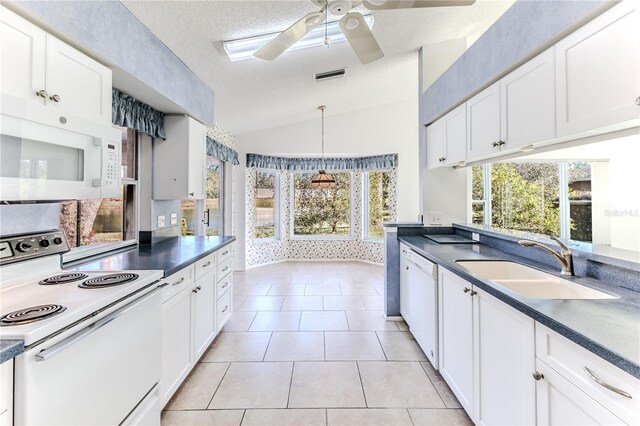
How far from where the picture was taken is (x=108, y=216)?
2.43 metres

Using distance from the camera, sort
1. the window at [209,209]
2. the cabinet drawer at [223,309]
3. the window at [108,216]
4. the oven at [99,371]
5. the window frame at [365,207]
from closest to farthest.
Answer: the oven at [99,371] < the window at [108,216] < the cabinet drawer at [223,309] < the window at [209,209] < the window frame at [365,207]

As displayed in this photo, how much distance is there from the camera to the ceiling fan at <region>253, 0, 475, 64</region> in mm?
1635

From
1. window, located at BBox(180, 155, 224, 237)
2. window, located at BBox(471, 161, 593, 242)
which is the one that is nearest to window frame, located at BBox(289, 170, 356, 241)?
window, located at BBox(180, 155, 224, 237)

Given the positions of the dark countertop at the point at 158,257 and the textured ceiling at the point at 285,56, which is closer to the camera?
the dark countertop at the point at 158,257

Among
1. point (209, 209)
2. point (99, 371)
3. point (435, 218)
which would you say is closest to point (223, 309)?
point (99, 371)

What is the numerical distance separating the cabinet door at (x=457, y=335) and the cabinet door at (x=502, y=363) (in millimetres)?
70

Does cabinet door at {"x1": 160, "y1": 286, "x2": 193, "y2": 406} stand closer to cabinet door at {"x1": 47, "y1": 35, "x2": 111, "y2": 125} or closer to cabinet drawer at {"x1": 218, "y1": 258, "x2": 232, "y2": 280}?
cabinet drawer at {"x1": 218, "y1": 258, "x2": 232, "y2": 280}

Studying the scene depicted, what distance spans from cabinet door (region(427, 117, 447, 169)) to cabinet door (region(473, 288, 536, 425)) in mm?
1857

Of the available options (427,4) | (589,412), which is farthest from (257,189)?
(589,412)

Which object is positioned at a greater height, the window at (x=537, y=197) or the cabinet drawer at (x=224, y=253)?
the window at (x=537, y=197)

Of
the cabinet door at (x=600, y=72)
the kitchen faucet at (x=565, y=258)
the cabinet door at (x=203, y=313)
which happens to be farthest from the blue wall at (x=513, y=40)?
the cabinet door at (x=203, y=313)

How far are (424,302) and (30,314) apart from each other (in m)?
2.34

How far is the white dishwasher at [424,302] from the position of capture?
2.13 metres

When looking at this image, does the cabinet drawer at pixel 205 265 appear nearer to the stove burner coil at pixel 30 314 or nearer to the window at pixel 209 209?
the stove burner coil at pixel 30 314
